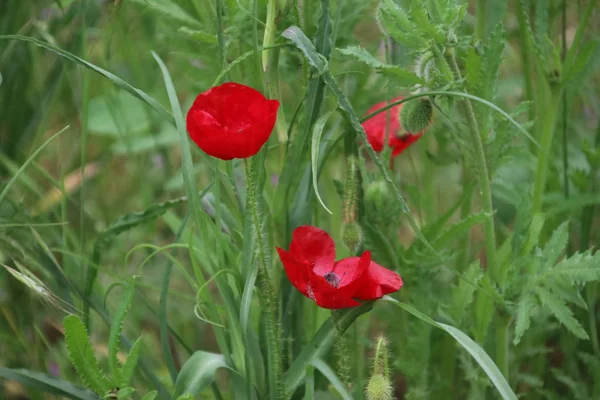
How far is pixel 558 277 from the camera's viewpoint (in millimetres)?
1067

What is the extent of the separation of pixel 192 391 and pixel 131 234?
1.03 m

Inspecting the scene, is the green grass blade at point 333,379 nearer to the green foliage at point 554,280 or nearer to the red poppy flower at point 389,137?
the green foliage at point 554,280

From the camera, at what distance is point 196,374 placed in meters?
0.99

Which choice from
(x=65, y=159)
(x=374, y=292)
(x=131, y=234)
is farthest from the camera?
(x=65, y=159)

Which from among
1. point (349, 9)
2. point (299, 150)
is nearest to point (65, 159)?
point (349, 9)

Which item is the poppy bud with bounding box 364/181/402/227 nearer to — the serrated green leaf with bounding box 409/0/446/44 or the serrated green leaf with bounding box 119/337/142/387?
the serrated green leaf with bounding box 409/0/446/44

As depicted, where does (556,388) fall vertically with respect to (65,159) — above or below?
below

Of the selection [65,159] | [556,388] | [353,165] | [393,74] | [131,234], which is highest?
[393,74]

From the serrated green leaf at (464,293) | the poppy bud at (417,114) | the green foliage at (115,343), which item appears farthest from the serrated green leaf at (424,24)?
the green foliage at (115,343)

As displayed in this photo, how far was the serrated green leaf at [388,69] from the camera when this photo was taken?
3.19ft

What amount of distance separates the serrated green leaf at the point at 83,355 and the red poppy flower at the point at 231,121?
26 centimetres

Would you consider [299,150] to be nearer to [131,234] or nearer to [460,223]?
[460,223]

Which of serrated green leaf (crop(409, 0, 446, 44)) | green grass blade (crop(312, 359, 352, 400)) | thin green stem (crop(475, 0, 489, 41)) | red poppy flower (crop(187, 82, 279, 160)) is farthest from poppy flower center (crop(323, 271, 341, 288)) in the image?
thin green stem (crop(475, 0, 489, 41))

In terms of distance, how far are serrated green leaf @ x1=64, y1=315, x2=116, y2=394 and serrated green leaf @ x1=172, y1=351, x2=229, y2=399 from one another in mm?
91
